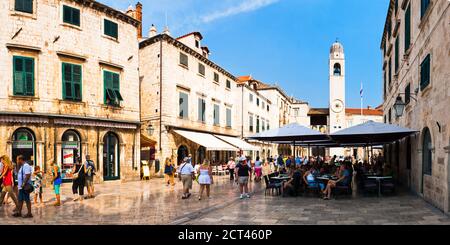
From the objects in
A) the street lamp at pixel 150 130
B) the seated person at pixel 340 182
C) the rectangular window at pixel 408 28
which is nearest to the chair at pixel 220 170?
the street lamp at pixel 150 130

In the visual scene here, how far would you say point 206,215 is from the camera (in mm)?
8188

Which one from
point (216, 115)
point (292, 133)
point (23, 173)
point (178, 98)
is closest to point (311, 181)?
point (292, 133)

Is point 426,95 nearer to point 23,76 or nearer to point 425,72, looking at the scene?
point 425,72

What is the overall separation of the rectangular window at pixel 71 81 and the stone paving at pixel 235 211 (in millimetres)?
5592

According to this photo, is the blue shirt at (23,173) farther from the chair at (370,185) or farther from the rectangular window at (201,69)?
the rectangular window at (201,69)

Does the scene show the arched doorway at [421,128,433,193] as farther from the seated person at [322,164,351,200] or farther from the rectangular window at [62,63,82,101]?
the rectangular window at [62,63,82,101]

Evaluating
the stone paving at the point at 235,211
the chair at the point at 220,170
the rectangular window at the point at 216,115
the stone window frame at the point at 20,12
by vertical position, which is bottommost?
the chair at the point at 220,170

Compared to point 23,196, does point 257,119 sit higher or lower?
higher

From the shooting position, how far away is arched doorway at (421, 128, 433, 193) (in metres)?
9.65

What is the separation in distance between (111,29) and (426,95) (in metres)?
15.2

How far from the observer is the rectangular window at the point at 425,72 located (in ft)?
30.7
